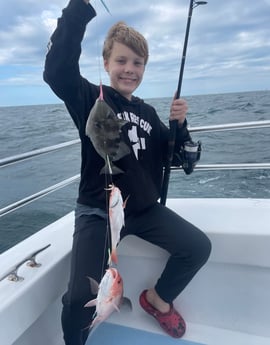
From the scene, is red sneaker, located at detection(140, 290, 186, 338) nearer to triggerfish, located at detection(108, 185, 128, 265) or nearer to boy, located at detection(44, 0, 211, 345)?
boy, located at detection(44, 0, 211, 345)

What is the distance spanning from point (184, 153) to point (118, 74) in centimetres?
57

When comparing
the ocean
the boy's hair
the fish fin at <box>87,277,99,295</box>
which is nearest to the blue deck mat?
the fish fin at <box>87,277,99,295</box>

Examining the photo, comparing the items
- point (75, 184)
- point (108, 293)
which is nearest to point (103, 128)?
point (108, 293)

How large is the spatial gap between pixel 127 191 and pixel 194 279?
67cm

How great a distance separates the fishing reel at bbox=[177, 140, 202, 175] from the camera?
5.96 feet

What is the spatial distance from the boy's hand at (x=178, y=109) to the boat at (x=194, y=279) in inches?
23.1

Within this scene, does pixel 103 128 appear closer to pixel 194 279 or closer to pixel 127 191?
pixel 127 191

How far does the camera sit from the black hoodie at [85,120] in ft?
4.03

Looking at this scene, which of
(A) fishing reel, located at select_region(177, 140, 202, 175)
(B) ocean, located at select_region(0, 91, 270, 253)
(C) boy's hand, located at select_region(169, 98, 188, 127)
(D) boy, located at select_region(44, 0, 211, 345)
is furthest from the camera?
(B) ocean, located at select_region(0, 91, 270, 253)

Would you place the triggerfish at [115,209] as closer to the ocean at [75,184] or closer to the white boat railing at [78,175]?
the white boat railing at [78,175]

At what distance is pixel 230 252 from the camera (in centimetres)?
166

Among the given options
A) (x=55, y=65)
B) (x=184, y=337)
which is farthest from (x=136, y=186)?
(x=184, y=337)

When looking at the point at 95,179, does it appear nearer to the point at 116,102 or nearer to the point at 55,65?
the point at 116,102

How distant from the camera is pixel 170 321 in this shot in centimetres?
175
